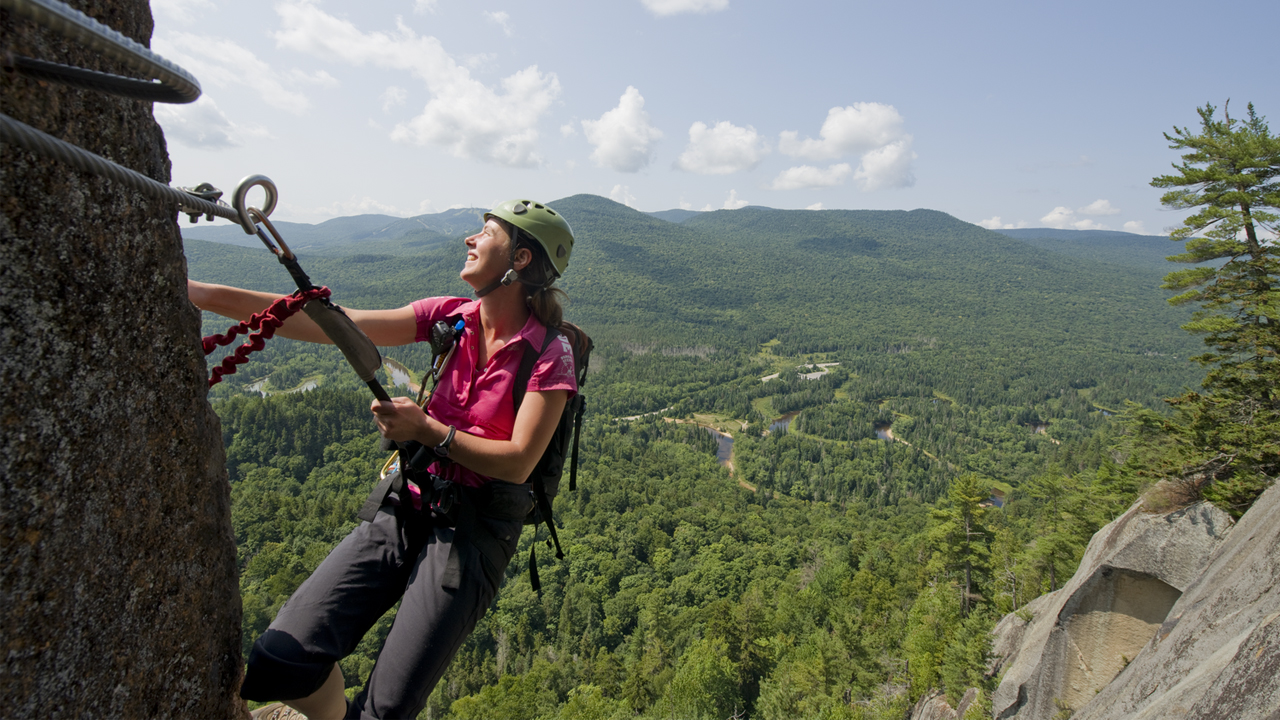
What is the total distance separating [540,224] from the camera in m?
3.06

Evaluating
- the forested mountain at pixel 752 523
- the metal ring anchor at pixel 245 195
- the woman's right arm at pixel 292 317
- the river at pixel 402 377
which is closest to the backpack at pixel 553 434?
the woman's right arm at pixel 292 317

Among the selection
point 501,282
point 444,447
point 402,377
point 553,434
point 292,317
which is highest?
point 501,282

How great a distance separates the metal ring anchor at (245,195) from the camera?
182 centimetres

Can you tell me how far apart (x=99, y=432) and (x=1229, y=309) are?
23.4 metres

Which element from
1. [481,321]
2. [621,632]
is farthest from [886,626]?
[481,321]

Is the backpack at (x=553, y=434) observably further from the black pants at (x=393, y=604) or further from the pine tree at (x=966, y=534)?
the pine tree at (x=966, y=534)

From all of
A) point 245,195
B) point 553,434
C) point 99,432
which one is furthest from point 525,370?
point 99,432

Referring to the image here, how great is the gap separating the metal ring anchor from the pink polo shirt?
1.09 meters

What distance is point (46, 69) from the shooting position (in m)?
1.27

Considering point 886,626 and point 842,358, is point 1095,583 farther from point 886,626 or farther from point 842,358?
point 842,358

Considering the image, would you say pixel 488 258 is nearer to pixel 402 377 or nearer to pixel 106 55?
pixel 106 55

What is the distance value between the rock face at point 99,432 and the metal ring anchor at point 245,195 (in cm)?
26

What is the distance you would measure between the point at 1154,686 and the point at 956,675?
44.7 feet

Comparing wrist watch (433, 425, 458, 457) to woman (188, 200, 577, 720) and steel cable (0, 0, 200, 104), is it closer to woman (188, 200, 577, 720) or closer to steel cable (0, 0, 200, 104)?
woman (188, 200, 577, 720)
